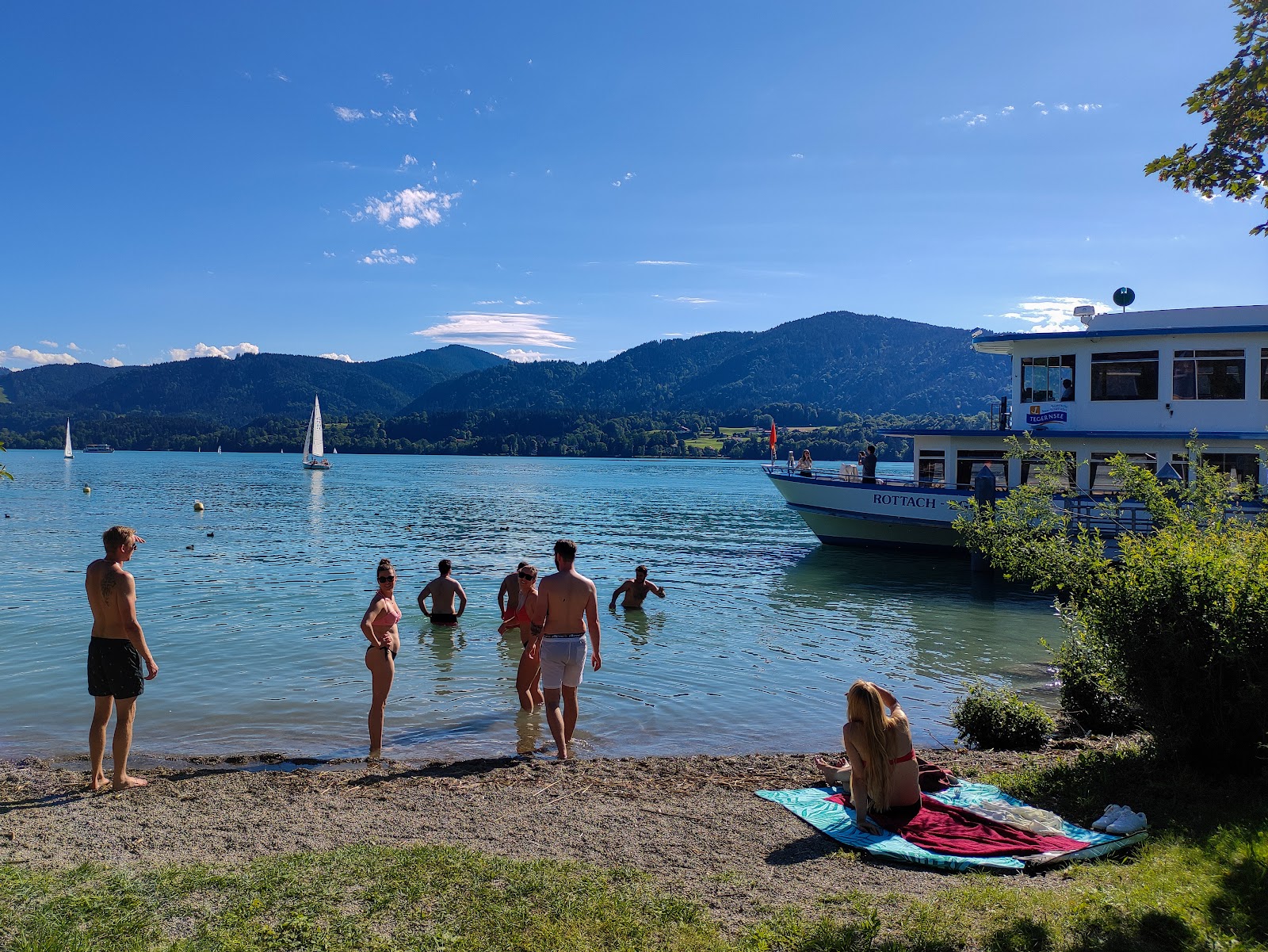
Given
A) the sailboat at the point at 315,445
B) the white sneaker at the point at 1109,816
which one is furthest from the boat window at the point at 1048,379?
the sailboat at the point at 315,445

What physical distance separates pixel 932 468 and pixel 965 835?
2395 cm

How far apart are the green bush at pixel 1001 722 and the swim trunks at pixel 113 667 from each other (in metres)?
8.55

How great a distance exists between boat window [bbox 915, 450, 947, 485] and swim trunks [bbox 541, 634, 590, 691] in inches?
860

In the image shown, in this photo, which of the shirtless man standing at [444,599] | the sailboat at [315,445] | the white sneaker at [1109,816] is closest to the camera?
the white sneaker at [1109,816]

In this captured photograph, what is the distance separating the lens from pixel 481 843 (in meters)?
6.38

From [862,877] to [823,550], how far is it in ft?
97.4

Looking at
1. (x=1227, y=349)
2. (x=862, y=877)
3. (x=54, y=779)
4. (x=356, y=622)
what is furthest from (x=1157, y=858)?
(x=1227, y=349)

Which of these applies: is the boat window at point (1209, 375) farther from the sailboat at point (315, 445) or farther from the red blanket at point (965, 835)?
the sailboat at point (315, 445)

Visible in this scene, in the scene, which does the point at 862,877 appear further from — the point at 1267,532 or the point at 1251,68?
the point at 1251,68

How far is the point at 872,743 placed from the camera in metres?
6.78

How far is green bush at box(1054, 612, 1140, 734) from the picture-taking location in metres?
9.76

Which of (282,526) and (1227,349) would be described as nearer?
(1227,349)

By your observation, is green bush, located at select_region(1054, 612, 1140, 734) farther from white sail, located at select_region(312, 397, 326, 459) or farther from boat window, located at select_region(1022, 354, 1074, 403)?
white sail, located at select_region(312, 397, 326, 459)

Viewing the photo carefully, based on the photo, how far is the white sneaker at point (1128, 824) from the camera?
6188 mm
